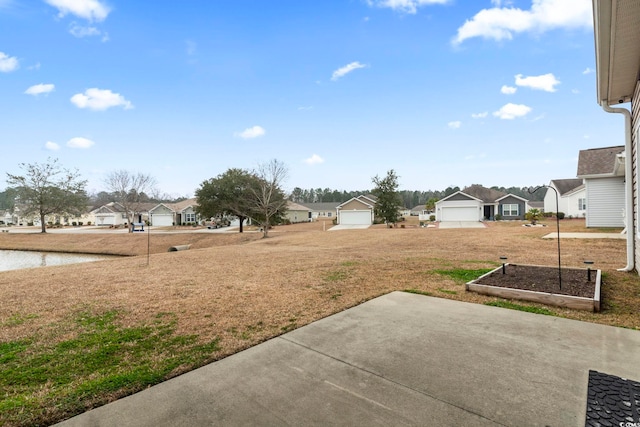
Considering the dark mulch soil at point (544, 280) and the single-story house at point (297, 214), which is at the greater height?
the single-story house at point (297, 214)

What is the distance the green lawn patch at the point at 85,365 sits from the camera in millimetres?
→ 2139

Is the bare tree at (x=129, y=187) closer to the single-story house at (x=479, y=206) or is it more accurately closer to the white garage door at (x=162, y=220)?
the white garage door at (x=162, y=220)

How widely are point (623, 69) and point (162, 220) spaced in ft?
166

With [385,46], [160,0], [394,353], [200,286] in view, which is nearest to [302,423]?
[394,353]

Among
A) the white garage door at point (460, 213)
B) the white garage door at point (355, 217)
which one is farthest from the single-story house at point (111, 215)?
the white garage door at point (460, 213)

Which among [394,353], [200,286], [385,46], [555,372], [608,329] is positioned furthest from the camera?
[385,46]

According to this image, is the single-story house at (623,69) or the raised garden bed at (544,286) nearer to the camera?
→ the single-story house at (623,69)

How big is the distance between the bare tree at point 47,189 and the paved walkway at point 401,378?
45.7 metres

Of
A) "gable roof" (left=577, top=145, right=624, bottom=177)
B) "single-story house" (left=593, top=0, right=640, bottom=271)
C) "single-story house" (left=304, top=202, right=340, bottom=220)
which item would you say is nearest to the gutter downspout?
"single-story house" (left=593, top=0, right=640, bottom=271)

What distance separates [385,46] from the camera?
1455 cm

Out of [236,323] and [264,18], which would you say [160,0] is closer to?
[264,18]

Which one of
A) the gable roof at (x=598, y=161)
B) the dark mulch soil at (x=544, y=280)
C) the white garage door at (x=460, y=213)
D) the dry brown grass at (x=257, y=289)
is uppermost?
the gable roof at (x=598, y=161)

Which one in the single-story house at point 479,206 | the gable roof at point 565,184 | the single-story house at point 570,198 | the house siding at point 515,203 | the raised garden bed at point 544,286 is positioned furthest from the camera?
the house siding at point 515,203

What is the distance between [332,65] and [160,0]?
10.7 meters
